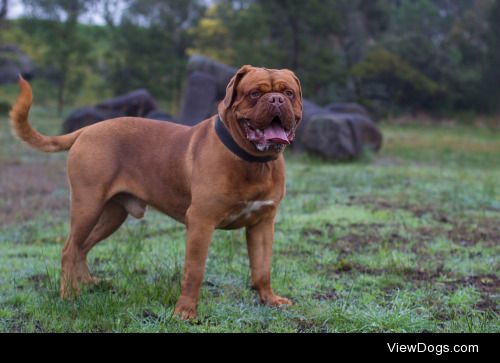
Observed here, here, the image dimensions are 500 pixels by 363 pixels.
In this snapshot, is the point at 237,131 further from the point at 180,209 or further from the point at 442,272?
the point at 442,272

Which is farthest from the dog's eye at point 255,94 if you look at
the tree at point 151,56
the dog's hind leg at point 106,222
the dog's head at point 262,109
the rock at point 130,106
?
the tree at point 151,56

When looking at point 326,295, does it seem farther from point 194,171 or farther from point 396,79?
point 396,79

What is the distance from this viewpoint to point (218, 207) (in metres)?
4.31

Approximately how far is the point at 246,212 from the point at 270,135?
2.08 feet

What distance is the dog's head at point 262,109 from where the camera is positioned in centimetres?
405

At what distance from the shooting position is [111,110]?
65.2 feet

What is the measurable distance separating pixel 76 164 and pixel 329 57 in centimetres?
2237

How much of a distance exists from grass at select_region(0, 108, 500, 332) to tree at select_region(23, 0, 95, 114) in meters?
20.5

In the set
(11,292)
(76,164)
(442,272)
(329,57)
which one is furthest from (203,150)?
(329,57)

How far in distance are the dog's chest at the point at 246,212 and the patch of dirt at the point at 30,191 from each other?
4942mm

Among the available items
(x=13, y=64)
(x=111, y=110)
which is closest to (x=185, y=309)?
(x=111, y=110)
